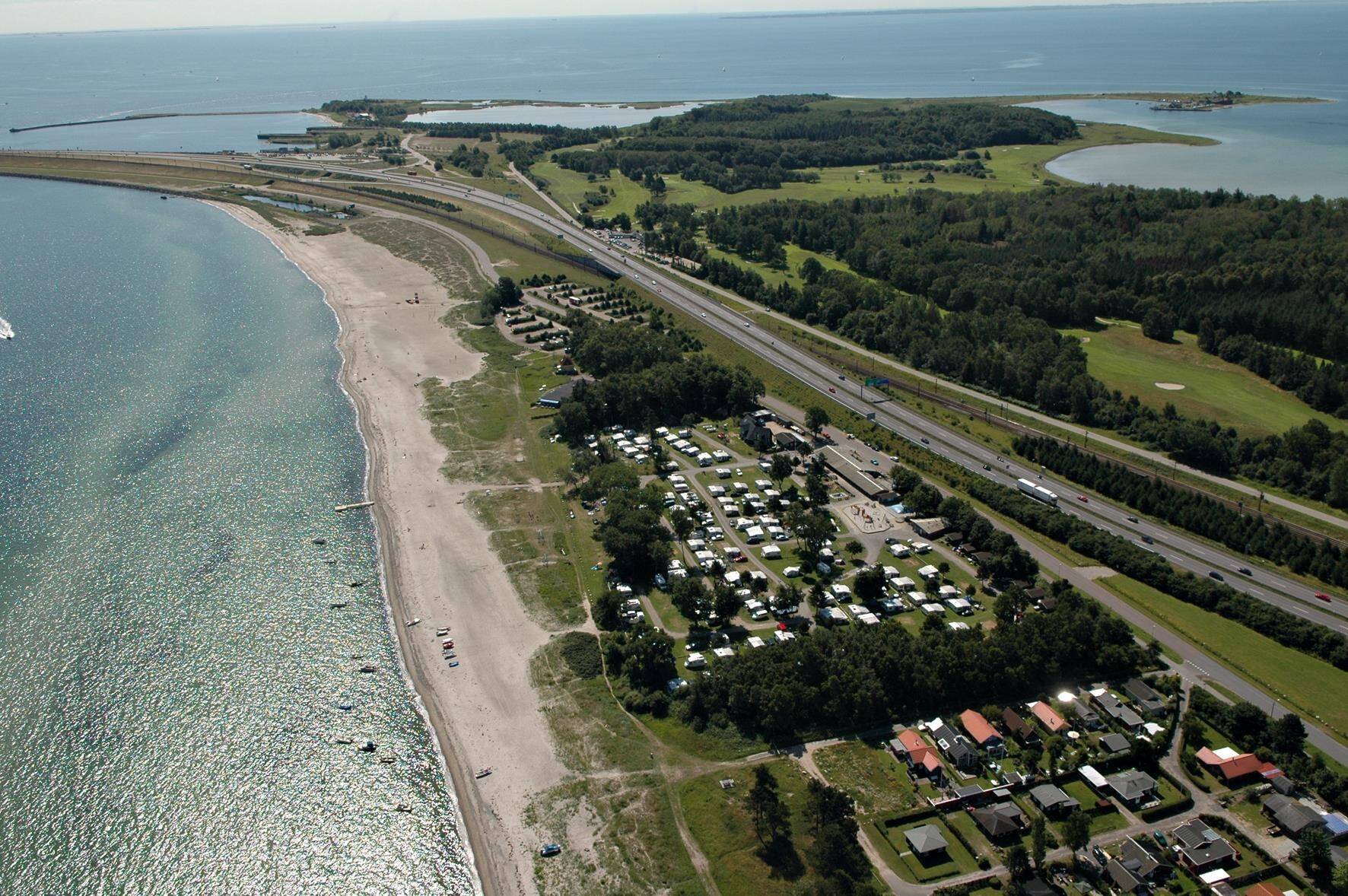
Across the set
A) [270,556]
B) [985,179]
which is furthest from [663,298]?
[985,179]

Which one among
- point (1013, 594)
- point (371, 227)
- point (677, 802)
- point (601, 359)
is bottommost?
point (677, 802)

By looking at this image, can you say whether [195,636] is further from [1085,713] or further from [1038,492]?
[1038,492]

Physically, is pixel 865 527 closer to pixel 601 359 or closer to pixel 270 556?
pixel 601 359

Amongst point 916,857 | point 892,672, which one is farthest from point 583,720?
point 916,857

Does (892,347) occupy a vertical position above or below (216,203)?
below

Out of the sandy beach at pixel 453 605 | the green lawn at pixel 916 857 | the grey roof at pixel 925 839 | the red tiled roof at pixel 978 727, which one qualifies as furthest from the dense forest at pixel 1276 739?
the sandy beach at pixel 453 605

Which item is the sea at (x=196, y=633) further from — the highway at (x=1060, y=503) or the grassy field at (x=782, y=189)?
the grassy field at (x=782, y=189)
